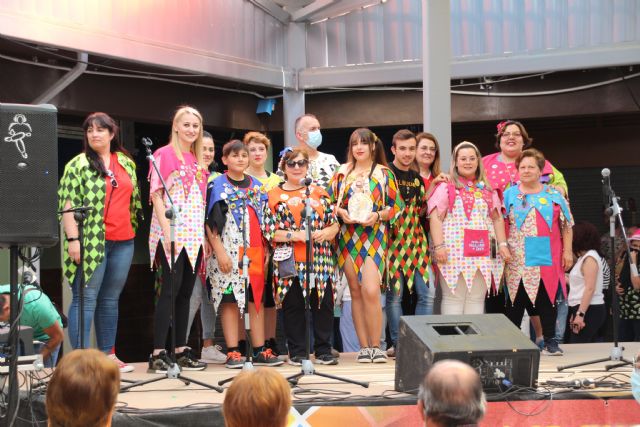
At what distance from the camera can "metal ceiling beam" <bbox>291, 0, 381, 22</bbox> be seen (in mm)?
9016

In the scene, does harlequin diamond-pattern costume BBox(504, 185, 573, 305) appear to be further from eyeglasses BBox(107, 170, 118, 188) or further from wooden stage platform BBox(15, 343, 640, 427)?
eyeglasses BBox(107, 170, 118, 188)

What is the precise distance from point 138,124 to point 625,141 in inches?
199

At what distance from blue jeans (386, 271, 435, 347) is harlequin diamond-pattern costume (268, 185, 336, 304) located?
0.55 metres

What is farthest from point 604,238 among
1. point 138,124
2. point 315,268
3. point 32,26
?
point 32,26

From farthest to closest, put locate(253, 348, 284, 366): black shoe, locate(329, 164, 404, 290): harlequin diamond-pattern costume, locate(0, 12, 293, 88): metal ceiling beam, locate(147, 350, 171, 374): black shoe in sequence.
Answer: locate(0, 12, 293, 88): metal ceiling beam, locate(329, 164, 404, 290): harlequin diamond-pattern costume, locate(253, 348, 284, 366): black shoe, locate(147, 350, 171, 374): black shoe

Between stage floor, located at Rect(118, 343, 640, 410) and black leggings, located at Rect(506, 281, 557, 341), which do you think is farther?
black leggings, located at Rect(506, 281, 557, 341)

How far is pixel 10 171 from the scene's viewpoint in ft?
Result: 13.9

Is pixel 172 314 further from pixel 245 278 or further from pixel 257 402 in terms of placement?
pixel 257 402

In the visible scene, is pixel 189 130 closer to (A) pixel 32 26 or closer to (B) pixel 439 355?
(A) pixel 32 26

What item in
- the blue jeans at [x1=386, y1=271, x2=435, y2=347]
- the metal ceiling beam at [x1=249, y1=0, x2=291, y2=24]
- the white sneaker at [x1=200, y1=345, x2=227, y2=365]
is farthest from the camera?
the metal ceiling beam at [x1=249, y1=0, x2=291, y2=24]

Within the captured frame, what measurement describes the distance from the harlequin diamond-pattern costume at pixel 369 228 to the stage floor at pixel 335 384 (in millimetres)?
664

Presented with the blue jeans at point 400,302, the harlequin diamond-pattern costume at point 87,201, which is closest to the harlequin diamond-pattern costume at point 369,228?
the blue jeans at point 400,302

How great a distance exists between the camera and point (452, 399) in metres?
2.83

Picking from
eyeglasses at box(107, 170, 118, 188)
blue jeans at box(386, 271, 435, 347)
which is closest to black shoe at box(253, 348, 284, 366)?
blue jeans at box(386, 271, 435, 347)
